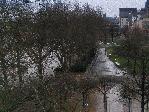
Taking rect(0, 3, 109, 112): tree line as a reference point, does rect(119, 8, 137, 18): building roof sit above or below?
above

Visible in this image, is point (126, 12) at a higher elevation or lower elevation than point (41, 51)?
higher

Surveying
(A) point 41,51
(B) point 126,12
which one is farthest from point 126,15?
(A) point 41,51

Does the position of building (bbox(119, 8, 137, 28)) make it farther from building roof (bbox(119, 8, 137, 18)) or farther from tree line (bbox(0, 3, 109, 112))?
tree line (bbox(0, 3, 109, 112))

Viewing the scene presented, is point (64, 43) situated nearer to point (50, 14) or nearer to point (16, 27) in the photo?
point (50, 14)

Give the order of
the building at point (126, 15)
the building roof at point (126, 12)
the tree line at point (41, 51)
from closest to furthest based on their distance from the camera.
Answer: the tree line at point (41, 51) < the building at point (126, 15) < the building roof at point (126, 12)

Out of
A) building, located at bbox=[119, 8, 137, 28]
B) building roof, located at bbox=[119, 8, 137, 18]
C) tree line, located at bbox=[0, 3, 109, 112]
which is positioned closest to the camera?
tree line, located at bbox=[0, 3, 109, 112]

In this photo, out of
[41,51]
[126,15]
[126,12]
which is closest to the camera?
[41,51]

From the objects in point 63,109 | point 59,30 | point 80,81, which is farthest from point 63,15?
point 63,109

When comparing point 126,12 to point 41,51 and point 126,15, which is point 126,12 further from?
point 41,51

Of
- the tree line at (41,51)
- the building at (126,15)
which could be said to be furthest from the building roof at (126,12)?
the tree line at (41,51)

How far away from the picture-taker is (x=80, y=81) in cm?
2852

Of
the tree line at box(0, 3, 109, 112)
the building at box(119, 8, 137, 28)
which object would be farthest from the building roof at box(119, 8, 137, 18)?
the tree line at box(0, 3, 109, 112)

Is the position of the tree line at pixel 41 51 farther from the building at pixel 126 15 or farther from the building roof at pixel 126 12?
the building roof at pixel 126 12

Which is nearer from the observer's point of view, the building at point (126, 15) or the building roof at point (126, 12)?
the building at point (126, 15)
